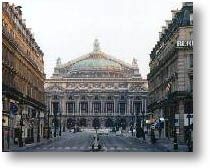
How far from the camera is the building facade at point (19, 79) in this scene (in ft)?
73.3

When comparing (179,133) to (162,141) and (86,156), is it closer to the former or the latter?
(162,141)

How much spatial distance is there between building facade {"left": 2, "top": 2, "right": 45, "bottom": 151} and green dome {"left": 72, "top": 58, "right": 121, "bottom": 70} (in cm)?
119

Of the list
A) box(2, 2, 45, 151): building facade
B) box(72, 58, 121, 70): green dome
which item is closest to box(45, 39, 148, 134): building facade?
box(72, 58, 121, 70): green dome

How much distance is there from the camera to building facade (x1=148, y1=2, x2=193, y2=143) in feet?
72.2

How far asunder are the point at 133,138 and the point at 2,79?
848 centimetres

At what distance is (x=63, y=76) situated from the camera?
26.1 m

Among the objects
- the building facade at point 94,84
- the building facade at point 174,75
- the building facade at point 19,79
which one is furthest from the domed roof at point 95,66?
the building facade at point 174,75

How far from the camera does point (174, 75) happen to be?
23.7m

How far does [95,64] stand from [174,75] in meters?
2.95

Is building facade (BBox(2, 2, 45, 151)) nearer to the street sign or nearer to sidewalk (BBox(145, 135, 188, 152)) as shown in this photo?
the street sign

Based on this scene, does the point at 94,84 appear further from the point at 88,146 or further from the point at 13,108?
the point at 13,108

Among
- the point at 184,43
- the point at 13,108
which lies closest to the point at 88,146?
the point at 13,108

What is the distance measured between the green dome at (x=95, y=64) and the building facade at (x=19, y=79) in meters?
1.19
